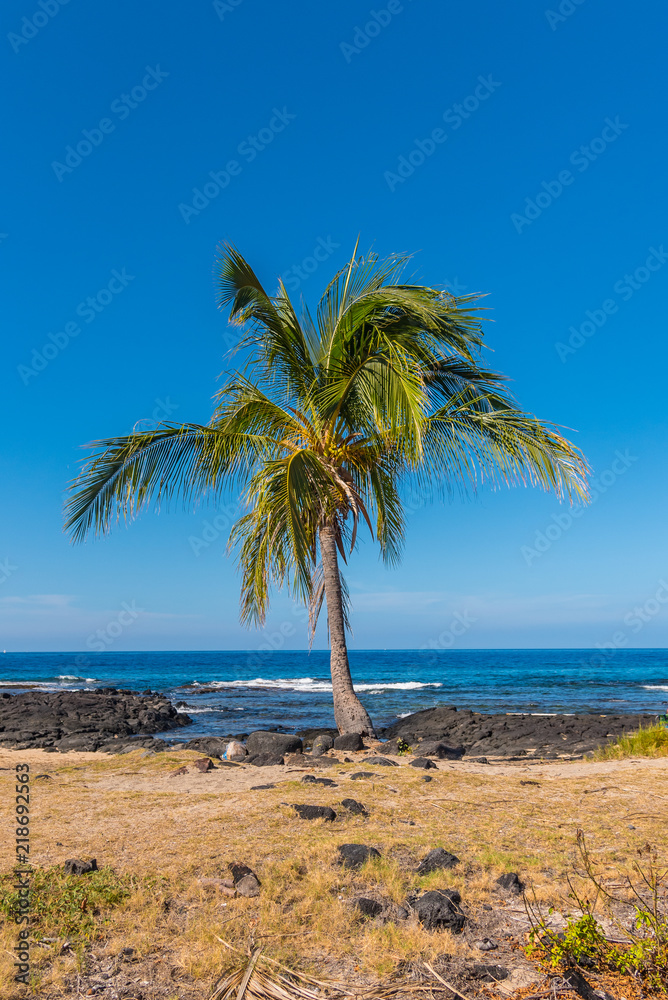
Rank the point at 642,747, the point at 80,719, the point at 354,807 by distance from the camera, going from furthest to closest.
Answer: the point at 80,719 < the point at 642,747 < the point at 354,807

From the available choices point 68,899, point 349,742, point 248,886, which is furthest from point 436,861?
point 349,742

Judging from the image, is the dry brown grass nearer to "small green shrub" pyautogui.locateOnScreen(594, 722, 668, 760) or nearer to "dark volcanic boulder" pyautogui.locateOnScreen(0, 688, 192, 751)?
"small green shrub" pyautogui.locateOnScreen(594, 722, 668, 760)

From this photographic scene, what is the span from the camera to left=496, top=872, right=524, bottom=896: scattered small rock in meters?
4.11

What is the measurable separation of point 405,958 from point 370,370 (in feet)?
29.0

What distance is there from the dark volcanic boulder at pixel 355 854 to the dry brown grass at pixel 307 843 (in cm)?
8

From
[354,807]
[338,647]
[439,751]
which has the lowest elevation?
[439,751]

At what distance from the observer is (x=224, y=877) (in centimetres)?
425

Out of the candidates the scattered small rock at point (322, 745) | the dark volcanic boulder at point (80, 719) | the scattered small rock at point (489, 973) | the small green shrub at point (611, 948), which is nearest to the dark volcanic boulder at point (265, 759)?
the scattered small rock at point (322, 745)

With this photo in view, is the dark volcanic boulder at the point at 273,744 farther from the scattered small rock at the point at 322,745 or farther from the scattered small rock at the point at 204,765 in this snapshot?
the scattered small rock at the point at 204,765

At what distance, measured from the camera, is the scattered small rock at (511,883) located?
411 centimetres

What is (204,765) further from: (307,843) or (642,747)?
(642,747)

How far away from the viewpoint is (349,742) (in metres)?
10.6

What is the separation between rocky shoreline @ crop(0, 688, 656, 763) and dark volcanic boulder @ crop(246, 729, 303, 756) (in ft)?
0.48

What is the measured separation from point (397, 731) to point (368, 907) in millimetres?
12500
